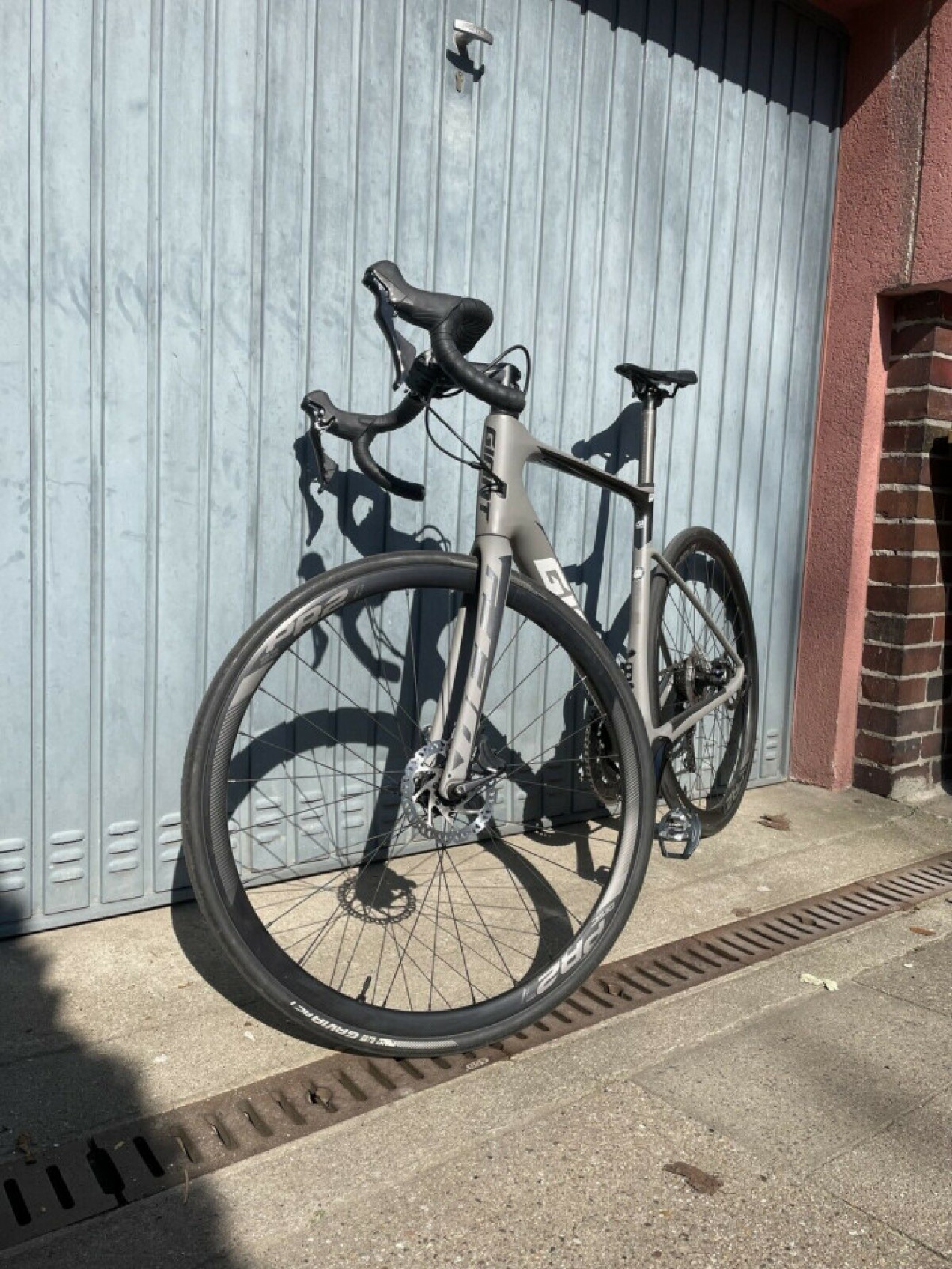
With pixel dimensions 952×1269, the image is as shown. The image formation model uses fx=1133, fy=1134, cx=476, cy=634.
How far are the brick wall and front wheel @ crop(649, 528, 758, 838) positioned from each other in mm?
659

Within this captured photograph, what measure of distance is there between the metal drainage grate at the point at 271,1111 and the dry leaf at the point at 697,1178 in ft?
1.54

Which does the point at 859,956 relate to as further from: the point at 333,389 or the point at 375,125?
the point at 375,125

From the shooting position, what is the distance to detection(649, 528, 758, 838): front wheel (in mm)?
3613

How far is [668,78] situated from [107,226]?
2.03m

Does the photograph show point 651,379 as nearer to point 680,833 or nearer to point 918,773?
point 680,833

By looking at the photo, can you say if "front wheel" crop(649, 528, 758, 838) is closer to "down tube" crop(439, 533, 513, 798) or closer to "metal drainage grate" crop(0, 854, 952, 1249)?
"metal drainage grate" crop(0, 854, 952, 1249)

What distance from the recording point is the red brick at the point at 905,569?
4.27 m

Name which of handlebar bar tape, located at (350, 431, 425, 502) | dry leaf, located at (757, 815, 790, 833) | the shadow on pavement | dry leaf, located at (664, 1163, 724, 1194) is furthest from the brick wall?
the shadow on pavement

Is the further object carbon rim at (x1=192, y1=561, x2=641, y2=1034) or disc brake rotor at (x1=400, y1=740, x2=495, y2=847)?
carbon rim at (x1=192, y1=561, x2=641, y2=1034)

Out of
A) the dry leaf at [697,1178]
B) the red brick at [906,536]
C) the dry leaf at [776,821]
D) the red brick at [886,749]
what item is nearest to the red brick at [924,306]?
the red brick at [906,536]

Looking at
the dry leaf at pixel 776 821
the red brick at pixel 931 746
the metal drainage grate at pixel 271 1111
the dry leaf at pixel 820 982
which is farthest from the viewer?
the red brick at pixel 931 746

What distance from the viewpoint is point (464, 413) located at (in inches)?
131

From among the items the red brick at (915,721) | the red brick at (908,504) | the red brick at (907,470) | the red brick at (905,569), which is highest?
the red brick at (907,470)

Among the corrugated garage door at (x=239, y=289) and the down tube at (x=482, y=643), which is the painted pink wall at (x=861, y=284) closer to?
the corrugated garage door at (x=239, y=289)
